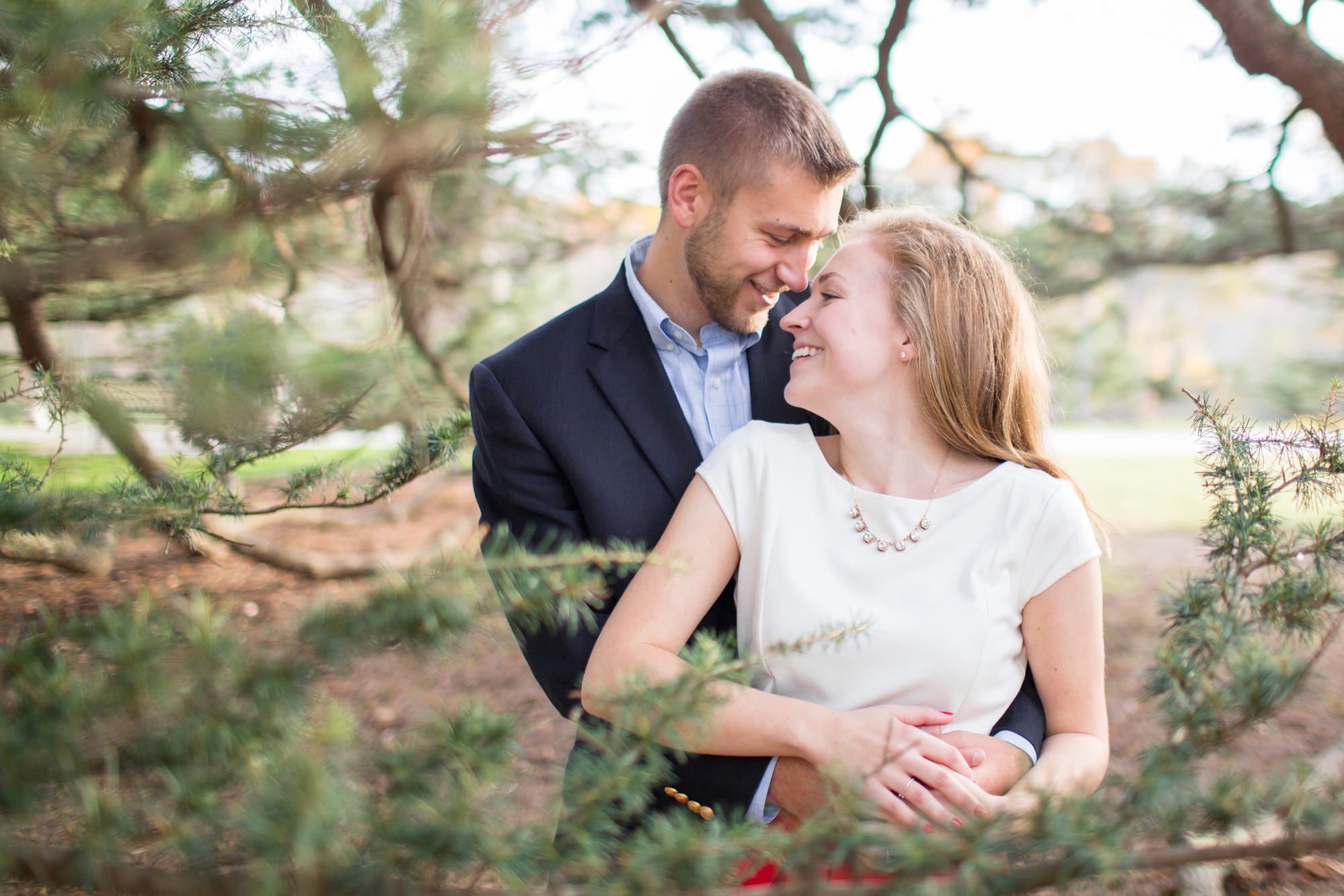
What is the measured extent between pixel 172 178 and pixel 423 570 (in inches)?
54.9

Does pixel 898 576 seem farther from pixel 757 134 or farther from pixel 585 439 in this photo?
pixel 757 134

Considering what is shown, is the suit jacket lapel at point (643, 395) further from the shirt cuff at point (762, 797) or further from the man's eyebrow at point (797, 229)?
the shirt cuff at point (762, 797)

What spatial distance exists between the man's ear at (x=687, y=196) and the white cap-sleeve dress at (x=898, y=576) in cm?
85

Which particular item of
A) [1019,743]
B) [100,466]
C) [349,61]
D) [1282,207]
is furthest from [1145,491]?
[100,466]

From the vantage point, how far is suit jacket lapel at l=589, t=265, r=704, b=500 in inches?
73.5

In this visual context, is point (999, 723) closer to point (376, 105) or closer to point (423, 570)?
point (423, 570)

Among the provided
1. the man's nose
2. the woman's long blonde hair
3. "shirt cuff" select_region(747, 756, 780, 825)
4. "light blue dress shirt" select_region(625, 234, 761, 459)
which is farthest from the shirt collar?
"shirt cuff" select_region(747, 756, 780, 825)

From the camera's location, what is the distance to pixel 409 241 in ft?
10.6

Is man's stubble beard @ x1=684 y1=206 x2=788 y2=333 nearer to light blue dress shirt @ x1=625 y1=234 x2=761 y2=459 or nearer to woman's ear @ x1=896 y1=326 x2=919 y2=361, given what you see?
light blue dress shirt @ x1=625 y1=234 x2=761 y2=459

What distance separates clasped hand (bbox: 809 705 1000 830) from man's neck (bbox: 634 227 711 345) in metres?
1.09

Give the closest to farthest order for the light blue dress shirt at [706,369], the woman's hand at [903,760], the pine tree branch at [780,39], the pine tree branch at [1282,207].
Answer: the woman's hand at [903,760]
the light blue dress shirt at [706,369]
the pine tree branch at [1282,207]
the pine tree branch at [780,39]

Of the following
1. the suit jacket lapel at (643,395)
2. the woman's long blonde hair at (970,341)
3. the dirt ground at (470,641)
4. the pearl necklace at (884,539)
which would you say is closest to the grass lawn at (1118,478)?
the dirt ground at (470,641)

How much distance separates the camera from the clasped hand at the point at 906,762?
131 centimetres

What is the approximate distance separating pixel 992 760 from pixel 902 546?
404 mm
